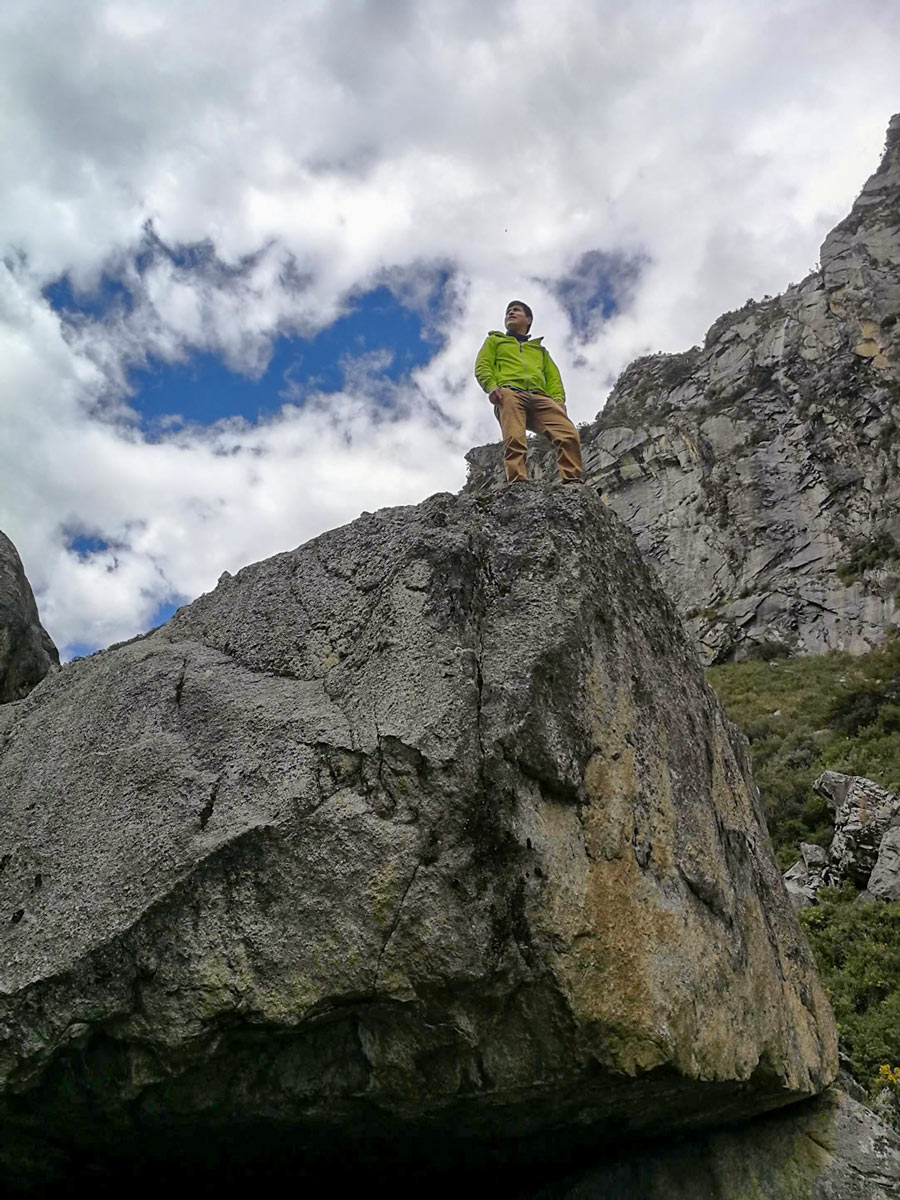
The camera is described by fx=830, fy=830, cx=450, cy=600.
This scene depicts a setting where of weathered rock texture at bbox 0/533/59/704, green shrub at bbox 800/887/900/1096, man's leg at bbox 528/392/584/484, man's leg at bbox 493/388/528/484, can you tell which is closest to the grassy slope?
green shrub at bbox 800/887/900/1096

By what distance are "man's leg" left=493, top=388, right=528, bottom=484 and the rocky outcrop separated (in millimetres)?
6998

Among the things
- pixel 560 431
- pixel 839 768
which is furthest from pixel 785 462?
pixel 560 431

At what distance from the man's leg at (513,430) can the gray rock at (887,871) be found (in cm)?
762

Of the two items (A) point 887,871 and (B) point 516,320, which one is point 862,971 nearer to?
(A) point 887,871

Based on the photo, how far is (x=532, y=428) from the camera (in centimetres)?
820

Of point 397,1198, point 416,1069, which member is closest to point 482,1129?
point 416,1069

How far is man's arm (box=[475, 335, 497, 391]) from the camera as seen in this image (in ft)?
27.5

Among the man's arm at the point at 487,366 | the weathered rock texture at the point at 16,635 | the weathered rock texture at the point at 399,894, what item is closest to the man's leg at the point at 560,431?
the man's arm at the point at 487,366

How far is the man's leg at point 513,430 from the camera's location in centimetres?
724

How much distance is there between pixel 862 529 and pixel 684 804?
118ft

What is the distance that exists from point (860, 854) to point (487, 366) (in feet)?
28.4

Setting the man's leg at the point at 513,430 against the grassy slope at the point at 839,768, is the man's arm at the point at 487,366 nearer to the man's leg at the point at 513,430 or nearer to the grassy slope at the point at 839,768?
the man's leg at the point at 513,430

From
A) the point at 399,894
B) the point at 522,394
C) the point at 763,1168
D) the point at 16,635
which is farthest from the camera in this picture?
the point at 16,635

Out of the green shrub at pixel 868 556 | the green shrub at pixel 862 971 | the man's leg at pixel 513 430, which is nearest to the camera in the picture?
the man's leg at pixel 513 430
